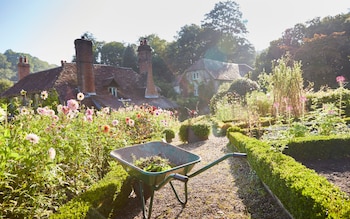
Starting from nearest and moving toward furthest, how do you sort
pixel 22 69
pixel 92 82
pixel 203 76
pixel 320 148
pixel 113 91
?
pixel 320 148 → pixel 92 82 → pixel 113 91 → pixel 22 69 → pixel 203 76

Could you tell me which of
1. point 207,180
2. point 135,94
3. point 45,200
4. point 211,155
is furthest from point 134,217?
point 135,94

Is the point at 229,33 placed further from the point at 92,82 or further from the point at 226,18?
the point at 92,82

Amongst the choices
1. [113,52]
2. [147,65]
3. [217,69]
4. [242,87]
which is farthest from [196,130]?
[113,52]

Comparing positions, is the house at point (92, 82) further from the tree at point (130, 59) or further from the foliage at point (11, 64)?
the foliage at point (11, 64)

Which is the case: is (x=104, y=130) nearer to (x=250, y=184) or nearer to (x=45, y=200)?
(x=45, y=200)

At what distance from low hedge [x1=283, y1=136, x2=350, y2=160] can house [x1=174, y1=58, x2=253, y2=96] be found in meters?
22.4

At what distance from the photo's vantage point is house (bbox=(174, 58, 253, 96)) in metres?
27.9

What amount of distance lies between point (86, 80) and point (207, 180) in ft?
43.6

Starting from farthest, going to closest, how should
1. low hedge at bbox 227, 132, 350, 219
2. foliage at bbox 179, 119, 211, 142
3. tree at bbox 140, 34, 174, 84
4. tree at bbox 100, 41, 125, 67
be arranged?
tree at bbox 100, 41, 125, 67 → tree at bbox 140, 34, 174, 84 → foliage at bbox 179, 119, 211, 142 → low hedge at bbox 227, 132, 350, 219

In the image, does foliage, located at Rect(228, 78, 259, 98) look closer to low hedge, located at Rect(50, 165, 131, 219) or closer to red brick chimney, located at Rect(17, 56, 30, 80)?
low hedge, located at Rect(50, 165, 131, 219)

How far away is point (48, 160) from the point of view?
7.68ft

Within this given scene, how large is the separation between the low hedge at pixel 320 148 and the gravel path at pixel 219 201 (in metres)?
1.07

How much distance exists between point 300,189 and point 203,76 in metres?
26.7

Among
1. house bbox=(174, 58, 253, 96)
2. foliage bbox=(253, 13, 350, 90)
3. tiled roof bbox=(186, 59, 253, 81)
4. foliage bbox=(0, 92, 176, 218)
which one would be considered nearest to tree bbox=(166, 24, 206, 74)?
house bbox=(174, 58, 253, 96)
